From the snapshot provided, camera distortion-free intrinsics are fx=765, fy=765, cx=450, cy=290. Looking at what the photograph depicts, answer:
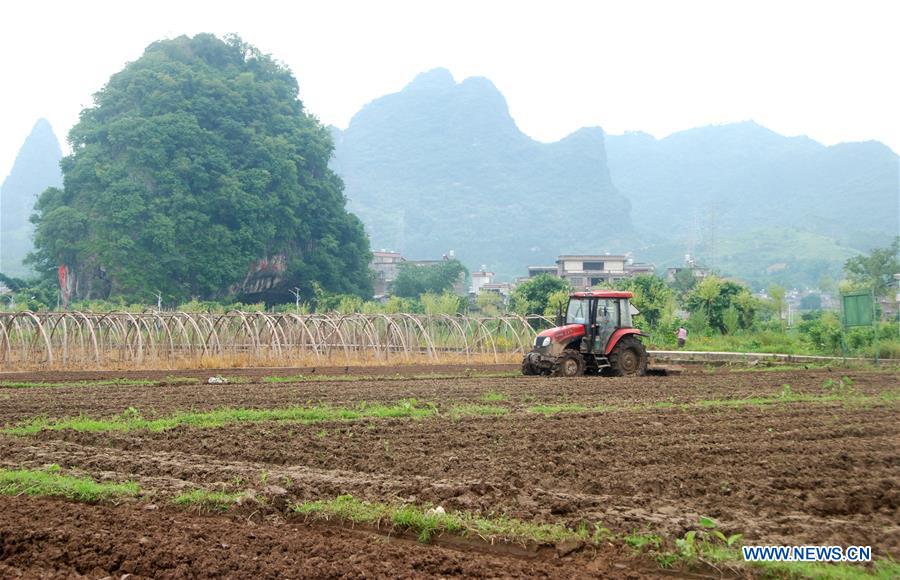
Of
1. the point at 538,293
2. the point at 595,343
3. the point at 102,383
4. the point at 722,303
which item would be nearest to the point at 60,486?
the point at 102,383

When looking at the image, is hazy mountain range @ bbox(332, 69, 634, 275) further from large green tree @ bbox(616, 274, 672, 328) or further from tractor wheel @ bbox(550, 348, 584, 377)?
tractor wheel @ bbox(550, 348, 584, 377)

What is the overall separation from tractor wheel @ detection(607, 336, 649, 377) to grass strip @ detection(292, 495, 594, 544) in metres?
11.6

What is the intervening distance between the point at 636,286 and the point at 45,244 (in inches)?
1226

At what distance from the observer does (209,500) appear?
5.83 m

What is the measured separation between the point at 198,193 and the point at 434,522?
40.8 m

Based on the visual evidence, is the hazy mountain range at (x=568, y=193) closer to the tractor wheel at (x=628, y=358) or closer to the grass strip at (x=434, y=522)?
the tractor wheel at (x=628, y=358)

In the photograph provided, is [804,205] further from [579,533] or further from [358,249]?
[579,533]

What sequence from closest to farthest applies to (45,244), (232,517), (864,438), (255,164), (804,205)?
1. (232,517)
2. (864,438)
3. (45,244)
4. (255,164)
5. (804,205)

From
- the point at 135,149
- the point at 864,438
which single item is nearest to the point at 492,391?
the point at 864,438

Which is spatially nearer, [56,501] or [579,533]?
[579,533]

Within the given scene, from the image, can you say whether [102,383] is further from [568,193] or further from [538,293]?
[568,193]

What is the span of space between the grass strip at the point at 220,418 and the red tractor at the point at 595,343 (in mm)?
5800

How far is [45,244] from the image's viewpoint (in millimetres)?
41406

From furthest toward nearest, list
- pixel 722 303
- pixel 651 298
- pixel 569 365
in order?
1. pixel 651 298
2. pixel 722 303
3. pixel 569 365
